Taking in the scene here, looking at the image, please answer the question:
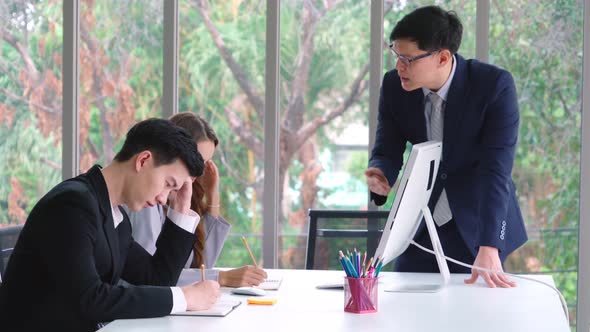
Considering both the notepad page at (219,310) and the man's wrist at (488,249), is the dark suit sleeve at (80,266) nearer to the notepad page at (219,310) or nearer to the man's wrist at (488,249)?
the notepad page at (219,310)

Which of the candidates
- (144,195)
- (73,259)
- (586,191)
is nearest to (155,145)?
(144,195)

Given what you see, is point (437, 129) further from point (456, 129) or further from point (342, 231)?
point (342, 231)

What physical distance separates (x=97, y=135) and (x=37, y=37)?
672 mm

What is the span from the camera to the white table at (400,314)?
213 cm

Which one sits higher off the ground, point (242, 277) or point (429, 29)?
point (429, 29)

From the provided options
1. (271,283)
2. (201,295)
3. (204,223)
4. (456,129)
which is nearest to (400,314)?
(201,295)

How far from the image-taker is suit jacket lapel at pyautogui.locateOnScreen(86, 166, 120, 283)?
2.27m

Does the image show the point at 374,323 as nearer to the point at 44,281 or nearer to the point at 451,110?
the point at 44,281

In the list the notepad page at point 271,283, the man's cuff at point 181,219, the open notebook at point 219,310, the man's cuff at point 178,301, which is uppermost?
the man's cuff at point 181,219

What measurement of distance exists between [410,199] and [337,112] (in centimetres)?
221

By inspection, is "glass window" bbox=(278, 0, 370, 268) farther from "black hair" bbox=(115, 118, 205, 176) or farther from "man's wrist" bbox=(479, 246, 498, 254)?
"black hair" bbox=(115, 118, 205, 176)

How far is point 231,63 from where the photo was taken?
4.84 m

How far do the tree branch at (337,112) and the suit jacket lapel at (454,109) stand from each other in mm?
1703

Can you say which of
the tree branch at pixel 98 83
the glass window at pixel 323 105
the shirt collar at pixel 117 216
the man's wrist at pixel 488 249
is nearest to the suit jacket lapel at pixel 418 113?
the man's wrist at pixel 488 249
